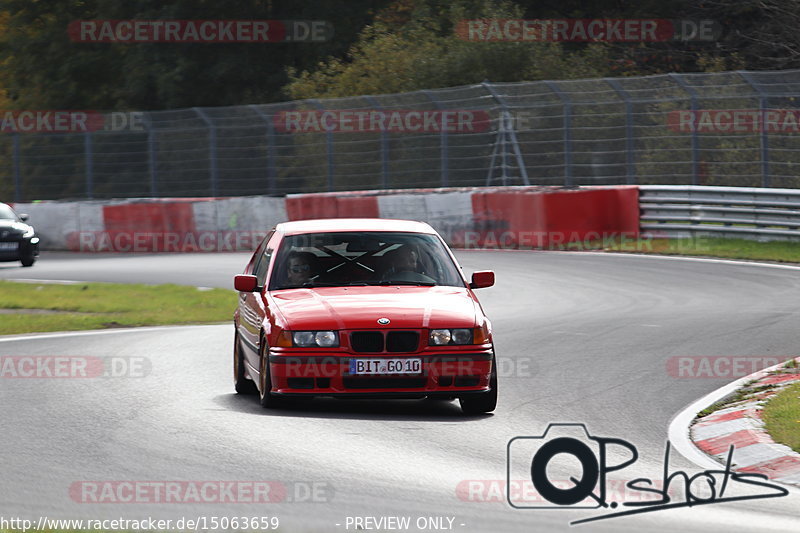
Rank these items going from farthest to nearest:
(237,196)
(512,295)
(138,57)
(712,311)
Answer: (138,57) → (237,196) → (512,295) → (712,311)

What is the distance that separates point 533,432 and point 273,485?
2.33 meters

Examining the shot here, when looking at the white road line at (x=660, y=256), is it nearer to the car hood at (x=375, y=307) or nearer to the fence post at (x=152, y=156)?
the fence post at (x=152, y=156)

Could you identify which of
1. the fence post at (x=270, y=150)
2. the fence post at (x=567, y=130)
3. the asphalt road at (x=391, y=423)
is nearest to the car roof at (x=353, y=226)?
the asphalt road at (x=391, y=423)

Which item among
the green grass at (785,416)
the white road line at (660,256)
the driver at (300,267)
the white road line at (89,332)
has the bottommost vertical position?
the white road line at (89,332)

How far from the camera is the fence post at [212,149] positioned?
32.8 meters

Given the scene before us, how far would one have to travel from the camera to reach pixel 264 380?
10094mm

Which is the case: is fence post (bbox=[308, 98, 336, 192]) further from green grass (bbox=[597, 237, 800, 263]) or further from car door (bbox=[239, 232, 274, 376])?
car door (bbox=[239, 232, 274, 376])

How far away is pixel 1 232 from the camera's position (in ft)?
89.6

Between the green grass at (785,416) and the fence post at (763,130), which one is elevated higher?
the fence post at (763,130)

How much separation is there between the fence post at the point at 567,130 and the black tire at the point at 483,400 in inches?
696

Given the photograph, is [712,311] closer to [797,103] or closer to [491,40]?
[797,103]

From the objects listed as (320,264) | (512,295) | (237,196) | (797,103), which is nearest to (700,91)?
(797,103)

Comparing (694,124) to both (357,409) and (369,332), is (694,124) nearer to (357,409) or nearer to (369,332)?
(357,409)

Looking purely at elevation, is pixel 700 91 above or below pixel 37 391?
above
